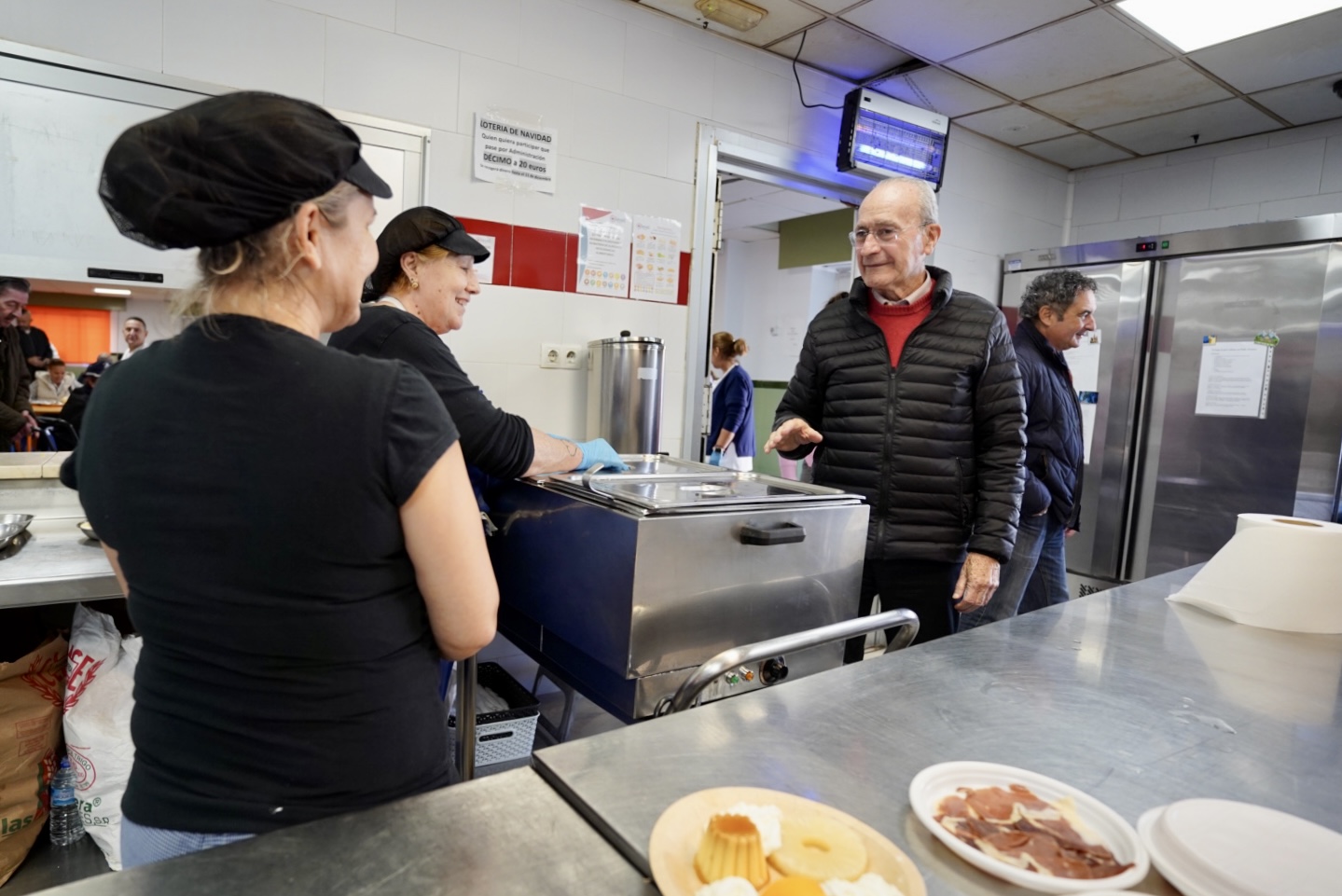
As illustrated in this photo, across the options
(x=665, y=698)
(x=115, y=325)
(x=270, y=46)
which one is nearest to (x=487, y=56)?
(x=270, y=46)

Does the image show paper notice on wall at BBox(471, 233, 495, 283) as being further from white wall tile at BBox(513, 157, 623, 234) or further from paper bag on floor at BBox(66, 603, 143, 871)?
paper bag on floor at BBox(66, 603, 143, 871)

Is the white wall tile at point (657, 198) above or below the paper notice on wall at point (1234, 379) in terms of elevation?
above

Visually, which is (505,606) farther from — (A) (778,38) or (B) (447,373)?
(A) (778,38)

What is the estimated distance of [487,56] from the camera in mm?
2490

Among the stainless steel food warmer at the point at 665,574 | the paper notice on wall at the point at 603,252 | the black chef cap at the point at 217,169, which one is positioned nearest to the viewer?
the black chef cap at the point at 217,169

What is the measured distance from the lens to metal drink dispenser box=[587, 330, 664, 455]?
262cm

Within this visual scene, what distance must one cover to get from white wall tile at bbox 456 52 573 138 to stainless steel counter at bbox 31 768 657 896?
2321 millimetres

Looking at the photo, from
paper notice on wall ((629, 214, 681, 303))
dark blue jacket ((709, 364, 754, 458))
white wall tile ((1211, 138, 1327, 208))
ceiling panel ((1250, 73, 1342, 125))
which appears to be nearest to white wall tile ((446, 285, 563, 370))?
paper notice on wall ((629, 214, 681, 303))

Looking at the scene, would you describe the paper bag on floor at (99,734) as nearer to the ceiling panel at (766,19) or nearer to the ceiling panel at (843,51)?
the ceiling panel at (766,19)

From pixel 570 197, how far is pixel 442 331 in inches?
45.4

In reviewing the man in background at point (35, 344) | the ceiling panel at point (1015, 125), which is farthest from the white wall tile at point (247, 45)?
the ceiling panel at point (1015, 125)

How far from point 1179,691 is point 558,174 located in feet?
7.79

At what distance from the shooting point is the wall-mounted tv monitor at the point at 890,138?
10.7 feet

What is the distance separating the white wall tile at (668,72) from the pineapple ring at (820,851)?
108 inches
